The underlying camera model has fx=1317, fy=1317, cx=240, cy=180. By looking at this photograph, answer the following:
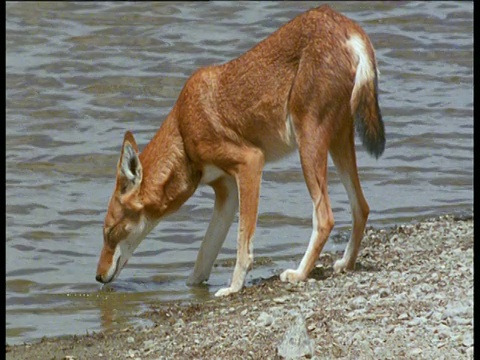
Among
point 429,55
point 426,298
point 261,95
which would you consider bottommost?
point 429,55

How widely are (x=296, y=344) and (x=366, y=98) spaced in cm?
263

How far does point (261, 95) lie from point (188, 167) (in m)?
0.76

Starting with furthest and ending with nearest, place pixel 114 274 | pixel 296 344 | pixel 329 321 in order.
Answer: pixel 114 274, pixel 329 321, pixel 296 344

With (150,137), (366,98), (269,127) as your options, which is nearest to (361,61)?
(366,98)

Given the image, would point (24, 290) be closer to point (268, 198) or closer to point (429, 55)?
point (268, 198)

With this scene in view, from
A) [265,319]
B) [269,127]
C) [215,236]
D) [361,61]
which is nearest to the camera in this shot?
[265,319]

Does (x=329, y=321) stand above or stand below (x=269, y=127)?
below

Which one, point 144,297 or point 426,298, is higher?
point 426,298

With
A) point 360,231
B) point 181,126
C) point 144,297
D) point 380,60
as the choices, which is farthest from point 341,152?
point 380,60

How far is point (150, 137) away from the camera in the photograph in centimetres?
1341

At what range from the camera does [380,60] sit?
16.5 meters

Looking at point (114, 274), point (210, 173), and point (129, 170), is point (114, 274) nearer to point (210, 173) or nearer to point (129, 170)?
point (129, 170)

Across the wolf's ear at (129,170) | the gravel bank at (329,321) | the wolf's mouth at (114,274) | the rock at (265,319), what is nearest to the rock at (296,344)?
the gravel bank at (329,321)

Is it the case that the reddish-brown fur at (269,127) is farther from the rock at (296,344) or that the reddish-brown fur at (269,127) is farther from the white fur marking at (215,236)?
the rock at (296,344)
